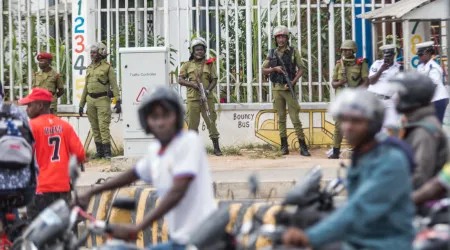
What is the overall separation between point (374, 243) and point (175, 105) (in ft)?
4.59

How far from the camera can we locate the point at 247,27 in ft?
59.6

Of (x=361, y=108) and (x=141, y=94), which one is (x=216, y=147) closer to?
(x=141, y=94)

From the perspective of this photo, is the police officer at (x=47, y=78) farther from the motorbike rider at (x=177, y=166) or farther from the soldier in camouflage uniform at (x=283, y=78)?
the motorbike rider at (x=177, y=166)

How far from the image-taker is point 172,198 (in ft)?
19.8

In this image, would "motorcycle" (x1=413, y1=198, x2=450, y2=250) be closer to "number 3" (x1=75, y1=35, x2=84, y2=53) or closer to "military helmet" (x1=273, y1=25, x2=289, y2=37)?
"military helmet" (x1=273, y1=25, x2=289, y2=37)

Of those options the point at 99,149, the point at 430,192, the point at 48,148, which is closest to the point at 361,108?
the point at 430,192

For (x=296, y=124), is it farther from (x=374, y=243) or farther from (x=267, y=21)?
(x=374, y=243)

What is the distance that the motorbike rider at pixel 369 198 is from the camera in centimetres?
532

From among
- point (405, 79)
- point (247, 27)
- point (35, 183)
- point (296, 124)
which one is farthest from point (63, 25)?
point (405, 79)

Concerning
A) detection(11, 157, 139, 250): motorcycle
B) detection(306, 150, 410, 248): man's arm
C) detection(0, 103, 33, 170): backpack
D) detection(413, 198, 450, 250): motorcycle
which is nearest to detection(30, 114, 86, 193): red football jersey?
detection(0, 103, 33, 170): backpack

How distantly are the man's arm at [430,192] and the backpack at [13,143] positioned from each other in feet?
14.3

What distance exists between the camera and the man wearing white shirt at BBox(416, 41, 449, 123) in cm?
1566

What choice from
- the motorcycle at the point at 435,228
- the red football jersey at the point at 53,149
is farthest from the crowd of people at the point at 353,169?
the red football jersey at the point at 53,149

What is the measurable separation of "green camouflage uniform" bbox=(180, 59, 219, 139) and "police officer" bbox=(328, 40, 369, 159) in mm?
1845
